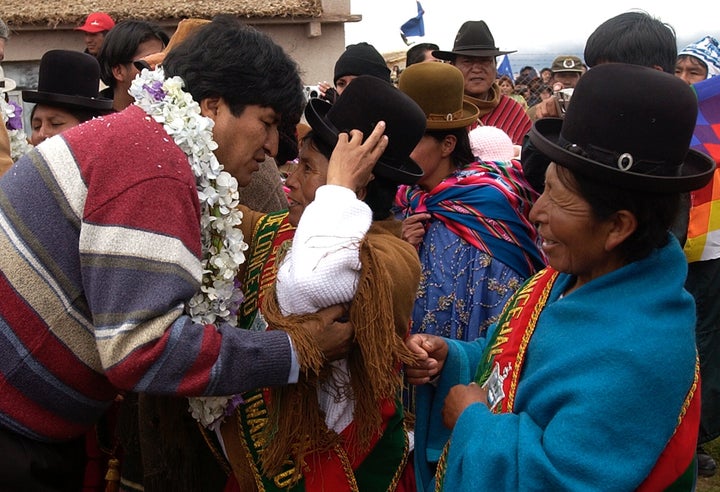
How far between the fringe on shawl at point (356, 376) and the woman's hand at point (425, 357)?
0.33 ft

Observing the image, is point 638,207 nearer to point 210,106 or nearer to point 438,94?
point 210,106

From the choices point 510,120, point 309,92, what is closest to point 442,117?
point 309,92

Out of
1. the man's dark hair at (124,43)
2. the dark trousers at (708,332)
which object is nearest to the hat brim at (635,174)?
the dark trousers at (708,332)

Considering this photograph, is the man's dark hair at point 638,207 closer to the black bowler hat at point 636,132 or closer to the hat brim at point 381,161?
the black bowler hat at point 636,132

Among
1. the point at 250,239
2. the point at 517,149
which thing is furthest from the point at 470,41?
the point at 250,239

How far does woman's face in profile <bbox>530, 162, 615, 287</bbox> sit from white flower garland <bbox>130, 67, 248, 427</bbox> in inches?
38.0

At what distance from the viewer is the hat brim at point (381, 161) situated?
8.54 feet

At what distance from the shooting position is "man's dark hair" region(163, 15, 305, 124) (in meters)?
2.49

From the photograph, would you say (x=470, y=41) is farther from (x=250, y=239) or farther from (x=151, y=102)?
(x=151, y=102)

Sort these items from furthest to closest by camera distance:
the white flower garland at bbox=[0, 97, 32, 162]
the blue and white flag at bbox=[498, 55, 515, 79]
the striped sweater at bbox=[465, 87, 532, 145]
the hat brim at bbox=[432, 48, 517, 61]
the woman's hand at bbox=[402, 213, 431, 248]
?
the blue and white flag at bbox=[498, 55, 515, 79] < the hat brim at bbox=[432, 48, 517, 61] < the striped sweater at bbox=[465, 87, 532, 145] < the white flower garland at bbox=[0, 97, 32, 162] < the woman's hand at bbox=[402, 213, 431, 248]

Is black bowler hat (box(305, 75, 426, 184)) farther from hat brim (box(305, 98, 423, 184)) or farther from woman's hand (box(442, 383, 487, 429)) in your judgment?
woman's hand (box(442, 383, 487, 429))

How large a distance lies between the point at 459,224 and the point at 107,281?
81.0 inches

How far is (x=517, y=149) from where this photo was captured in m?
4.77

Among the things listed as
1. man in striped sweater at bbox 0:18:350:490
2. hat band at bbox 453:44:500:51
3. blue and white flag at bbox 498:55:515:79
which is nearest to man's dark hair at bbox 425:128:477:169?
man in striped sweater at bbox 0:18:350:490
